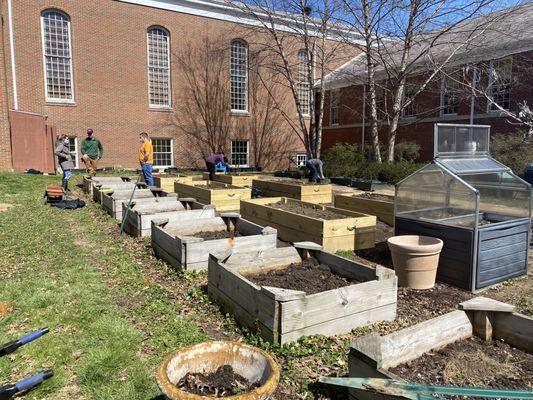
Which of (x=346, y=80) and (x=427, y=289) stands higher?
(x=346, y=80)

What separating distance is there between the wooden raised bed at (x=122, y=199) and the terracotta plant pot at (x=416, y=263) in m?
5.18

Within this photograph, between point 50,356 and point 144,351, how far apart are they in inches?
30.9

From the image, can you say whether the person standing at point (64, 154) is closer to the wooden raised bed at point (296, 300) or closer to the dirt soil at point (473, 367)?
the wooden raised bed at point (296, 300)

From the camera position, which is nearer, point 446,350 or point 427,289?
point 446,350

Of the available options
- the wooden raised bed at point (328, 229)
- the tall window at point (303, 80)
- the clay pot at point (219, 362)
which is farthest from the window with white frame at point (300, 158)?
the clay pot at point (219, 362)

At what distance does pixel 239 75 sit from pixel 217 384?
28568 mm

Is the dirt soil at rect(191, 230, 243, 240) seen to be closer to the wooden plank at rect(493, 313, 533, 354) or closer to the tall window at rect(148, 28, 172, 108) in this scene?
the wooden plank at rect(493, 313, 533, 354)

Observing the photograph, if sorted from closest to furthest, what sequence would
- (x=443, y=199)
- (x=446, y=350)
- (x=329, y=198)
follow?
1. (x=446, y=350)
2. (x=443, y=199)
3. (x=329, y=198)

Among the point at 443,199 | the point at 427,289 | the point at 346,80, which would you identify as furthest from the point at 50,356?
the point at 346,80

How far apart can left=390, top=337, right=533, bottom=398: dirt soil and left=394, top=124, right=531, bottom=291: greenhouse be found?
239 cm

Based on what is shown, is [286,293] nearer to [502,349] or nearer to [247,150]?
[502,349]

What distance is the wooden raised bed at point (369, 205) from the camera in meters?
9.23

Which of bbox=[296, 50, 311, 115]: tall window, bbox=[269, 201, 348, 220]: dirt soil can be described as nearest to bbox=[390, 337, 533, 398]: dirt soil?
bbox=[269, 201, 348, 220]: dirt soil

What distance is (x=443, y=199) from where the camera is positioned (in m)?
6.39
